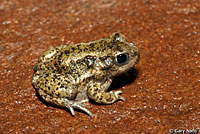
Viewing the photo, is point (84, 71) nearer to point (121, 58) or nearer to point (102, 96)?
point (102, 96)

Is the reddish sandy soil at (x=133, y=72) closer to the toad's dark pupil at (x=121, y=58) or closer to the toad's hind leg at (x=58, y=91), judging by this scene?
the toad's hind leg at (x=58, y=91)

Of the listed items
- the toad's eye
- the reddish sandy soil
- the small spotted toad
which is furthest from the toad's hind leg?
the toad's eye

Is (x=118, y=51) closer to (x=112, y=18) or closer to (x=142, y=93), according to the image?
(x=142, y=93)

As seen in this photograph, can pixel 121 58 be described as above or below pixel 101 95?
above

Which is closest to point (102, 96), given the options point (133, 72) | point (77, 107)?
point (77, 107)

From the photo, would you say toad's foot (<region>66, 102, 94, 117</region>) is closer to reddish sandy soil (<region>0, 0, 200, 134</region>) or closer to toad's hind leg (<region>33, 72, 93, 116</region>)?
toad's hind leg (<region>33, 72, 93, 116</region>)

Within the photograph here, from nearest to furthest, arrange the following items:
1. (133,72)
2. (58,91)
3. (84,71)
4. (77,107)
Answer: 1. (58,91)
2. (77,107)
3. (84,71)
4. (133,72)
